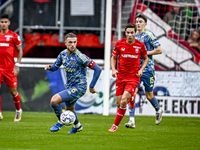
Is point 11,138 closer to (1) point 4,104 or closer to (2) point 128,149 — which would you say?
(2) point 128,149

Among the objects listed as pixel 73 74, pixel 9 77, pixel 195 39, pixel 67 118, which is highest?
pixel 195 39

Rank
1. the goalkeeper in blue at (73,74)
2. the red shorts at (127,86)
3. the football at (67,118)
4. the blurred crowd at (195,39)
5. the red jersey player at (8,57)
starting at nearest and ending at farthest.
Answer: the football at (67,118) < the goalkeeper in blue at (73,74) < the red shorts at (127,86) < the red jersey player at (8,57) < the blurred crowd at (195,39)

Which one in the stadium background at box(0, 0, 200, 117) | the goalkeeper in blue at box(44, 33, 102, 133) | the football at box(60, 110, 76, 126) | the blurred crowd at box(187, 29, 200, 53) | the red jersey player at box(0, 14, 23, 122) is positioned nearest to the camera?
the football at box(60, 110, 76, 126)

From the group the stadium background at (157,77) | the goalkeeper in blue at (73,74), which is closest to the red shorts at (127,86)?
the goalkeeper in blue at (73,74)

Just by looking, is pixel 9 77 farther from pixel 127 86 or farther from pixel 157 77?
pixel 157 77

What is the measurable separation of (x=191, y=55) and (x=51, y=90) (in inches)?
154

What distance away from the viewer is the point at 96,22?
16672mm

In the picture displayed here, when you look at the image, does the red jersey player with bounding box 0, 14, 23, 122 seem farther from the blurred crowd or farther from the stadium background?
the blurred crowd

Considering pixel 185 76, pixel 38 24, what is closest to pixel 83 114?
pixel 185 76

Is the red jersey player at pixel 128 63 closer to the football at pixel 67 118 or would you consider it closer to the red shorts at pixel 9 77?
the football at pixel 67 118

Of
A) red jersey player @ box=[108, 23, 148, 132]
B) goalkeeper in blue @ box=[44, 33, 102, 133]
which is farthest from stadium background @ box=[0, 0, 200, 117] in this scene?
goalkeeper in blue @ box=[44, 33, 102, 133]

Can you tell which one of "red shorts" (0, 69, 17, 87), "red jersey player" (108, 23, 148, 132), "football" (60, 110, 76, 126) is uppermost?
"red jersey player" (108, 23, 148, 132)

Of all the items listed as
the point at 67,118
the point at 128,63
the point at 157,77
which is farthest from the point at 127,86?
the point at 157,77

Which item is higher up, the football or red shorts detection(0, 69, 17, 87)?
red shorts detection(0, 69, 17, 87)
